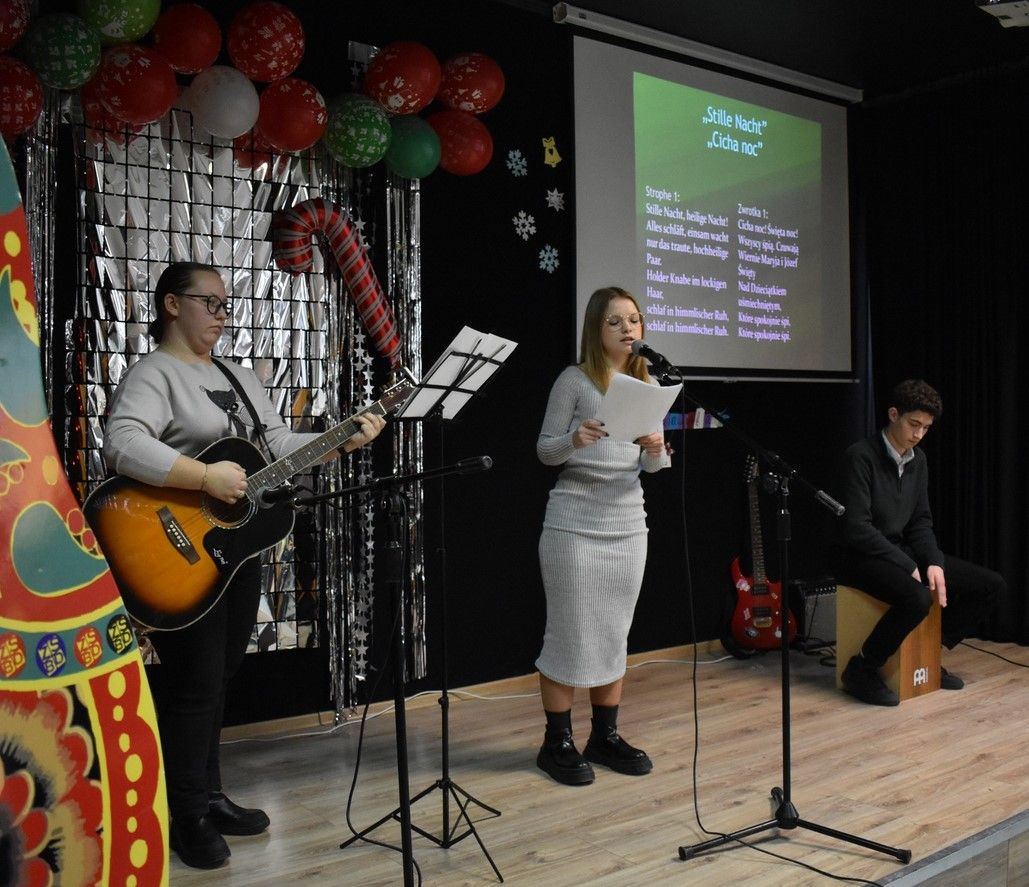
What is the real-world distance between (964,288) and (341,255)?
329 centimetres

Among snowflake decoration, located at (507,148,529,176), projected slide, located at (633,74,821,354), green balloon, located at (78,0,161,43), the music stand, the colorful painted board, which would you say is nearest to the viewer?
the colorful painted board

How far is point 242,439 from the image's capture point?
248 cm

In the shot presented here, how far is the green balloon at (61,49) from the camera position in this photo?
8.89 feet

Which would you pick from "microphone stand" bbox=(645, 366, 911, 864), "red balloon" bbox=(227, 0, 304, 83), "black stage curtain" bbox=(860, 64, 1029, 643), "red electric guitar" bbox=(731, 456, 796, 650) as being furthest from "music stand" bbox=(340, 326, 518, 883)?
"black stage curtain" bbox=(860, 64, 1029, 643)

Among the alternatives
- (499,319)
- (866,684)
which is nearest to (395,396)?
(499,319)

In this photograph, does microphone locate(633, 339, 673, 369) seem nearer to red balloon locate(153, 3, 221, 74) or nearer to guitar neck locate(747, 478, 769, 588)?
red balloon locate(153, 3, 221, 74)

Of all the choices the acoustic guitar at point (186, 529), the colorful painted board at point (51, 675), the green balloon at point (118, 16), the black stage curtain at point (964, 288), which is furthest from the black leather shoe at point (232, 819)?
the black stage curtain at point (964, 288)

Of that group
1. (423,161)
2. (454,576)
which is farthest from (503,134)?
(454,576)

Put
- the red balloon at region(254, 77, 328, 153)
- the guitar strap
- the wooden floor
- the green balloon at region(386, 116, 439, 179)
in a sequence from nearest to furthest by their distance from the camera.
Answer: the wooden floor < the guitar strap < the red balloon at region(254, 77, 328, 153) < the green balloon at region(386, 116, 439, 179)

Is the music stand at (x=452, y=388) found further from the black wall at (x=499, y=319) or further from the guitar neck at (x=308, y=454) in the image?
Result: the black wall at (x=499, y=319)

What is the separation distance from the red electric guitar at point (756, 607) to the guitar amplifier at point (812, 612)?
88 mm

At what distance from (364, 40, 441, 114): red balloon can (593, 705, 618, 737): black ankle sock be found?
81.6 inches

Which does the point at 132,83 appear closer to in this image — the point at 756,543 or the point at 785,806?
the point at 785,806

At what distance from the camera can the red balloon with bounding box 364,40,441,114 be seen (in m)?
3.40
